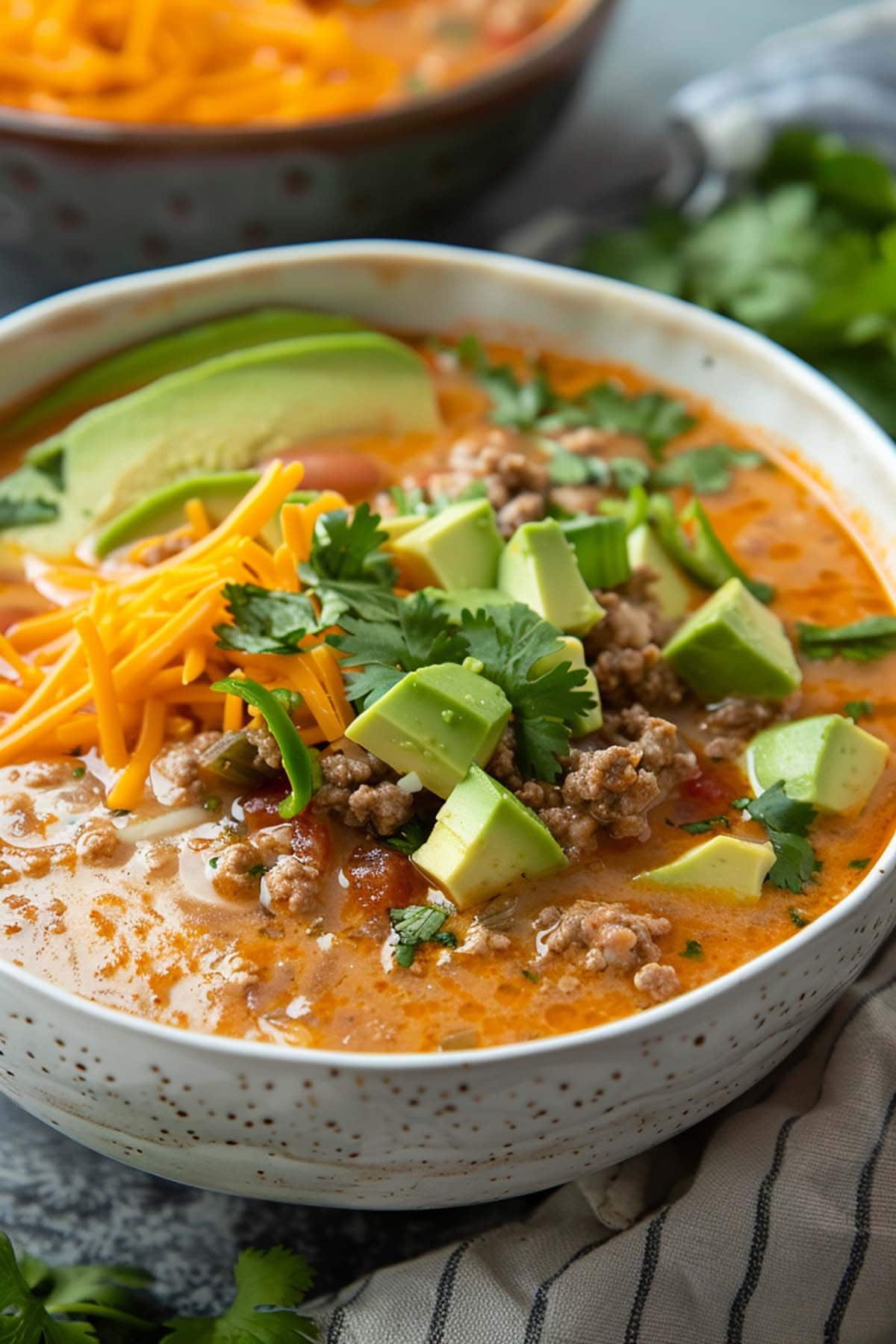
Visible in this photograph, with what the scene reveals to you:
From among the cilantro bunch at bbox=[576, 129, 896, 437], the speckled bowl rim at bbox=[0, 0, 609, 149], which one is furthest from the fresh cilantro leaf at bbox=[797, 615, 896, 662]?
the speckled bowl rim at bbox=[0, 0, 609, 149]

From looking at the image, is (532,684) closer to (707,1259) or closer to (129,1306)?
(707,1259)

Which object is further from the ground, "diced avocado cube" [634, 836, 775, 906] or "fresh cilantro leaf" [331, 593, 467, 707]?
"fresh cilantro leaf" [331, 593, 467, 707]

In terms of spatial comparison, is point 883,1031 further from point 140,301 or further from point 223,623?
point 140,301

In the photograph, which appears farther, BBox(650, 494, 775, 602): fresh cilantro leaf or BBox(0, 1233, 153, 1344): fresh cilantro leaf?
BBox(650, 494, 775, 602): fresh cilantro leaf

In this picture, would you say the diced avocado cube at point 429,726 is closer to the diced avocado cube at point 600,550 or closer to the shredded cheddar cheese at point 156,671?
the shredded cheddar cheese at point 156,671

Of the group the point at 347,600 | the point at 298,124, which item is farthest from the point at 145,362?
the point at 347,600

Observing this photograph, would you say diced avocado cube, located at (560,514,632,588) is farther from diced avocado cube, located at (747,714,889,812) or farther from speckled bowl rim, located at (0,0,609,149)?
speckled bowl rim, located at (0,0,609,149)
